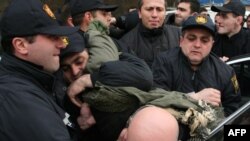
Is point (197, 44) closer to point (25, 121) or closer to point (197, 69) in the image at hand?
point (197, 69)

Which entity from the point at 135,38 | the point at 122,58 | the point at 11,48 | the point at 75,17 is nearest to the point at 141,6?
the point at 135,38

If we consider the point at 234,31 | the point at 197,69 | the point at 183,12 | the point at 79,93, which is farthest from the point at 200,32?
the point at 183,12

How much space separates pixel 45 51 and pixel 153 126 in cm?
73

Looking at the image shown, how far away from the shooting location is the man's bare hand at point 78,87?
81.8 inches

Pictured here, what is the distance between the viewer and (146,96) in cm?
192

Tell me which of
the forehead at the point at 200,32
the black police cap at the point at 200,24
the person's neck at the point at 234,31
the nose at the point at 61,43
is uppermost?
the nose at the point at 61,43

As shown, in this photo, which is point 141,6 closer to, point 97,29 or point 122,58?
point 97,29

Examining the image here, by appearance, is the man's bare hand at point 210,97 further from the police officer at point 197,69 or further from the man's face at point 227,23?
the man's face at point 227,23

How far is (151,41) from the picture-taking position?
13.4ft

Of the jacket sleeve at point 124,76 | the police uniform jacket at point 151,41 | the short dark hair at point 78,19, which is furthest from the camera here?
the police uniform jacket at point 151,41

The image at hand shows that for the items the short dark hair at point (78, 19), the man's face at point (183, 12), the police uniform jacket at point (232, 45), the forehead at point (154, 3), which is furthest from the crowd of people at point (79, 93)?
the man's face at point (183, 12)

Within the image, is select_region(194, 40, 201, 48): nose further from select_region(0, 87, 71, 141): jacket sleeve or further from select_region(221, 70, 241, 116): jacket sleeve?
select_region(0, 87, 71, 141): jacket sleeve

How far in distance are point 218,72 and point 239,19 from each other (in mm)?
2720

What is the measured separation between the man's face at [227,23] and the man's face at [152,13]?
1.45 meters
